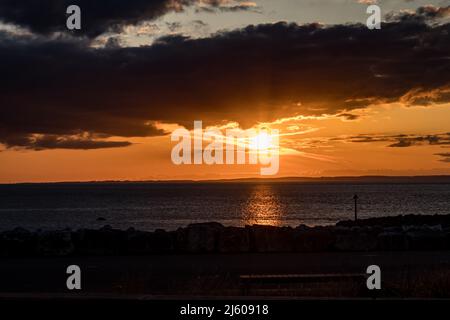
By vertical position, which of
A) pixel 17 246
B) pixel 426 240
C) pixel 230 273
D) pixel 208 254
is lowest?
pixel 230 273

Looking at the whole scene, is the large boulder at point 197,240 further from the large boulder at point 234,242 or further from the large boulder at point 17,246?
the large boulder at point 17,246

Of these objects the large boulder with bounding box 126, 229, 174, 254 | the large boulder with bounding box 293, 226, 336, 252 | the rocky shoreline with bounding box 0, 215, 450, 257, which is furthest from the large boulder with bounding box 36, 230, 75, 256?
the large boulder with bounding box 293, 226, 336, 252

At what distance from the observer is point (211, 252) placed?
19344 millimetres

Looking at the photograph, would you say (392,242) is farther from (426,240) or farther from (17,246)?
(17,246)

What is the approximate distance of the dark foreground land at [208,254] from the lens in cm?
1478

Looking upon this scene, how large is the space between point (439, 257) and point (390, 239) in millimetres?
2107

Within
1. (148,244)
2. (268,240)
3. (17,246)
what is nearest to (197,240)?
(148,244)

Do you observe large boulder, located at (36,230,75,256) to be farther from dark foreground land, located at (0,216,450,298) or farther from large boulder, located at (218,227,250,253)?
large boulder, located at (218,227,250,253)

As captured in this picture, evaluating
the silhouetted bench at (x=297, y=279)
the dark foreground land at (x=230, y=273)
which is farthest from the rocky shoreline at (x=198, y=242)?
the silhouetted bench at (x=297, y=279)

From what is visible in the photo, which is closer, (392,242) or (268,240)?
(268,240)

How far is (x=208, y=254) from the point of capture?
19078 millimetres

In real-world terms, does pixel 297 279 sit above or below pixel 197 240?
below
